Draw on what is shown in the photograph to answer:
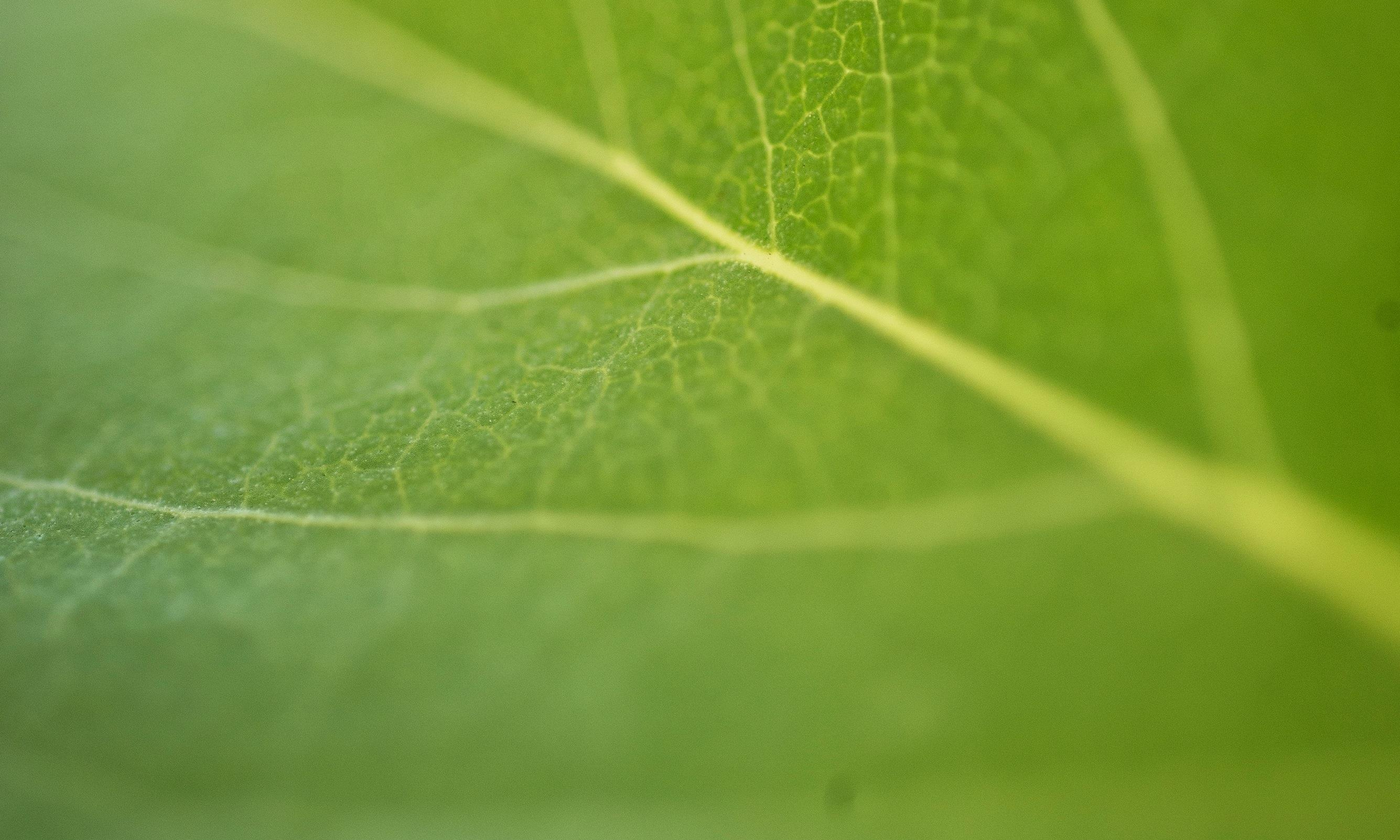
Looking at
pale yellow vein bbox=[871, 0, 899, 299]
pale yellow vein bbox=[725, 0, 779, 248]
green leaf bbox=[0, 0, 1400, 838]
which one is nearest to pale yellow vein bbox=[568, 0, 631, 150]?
green leaf bbox=[0, 0, 1400, 838]

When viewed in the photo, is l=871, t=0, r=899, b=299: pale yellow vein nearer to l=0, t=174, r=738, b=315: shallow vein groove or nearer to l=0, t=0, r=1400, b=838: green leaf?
l=0, t=0, r=1400, b=838: green leaf

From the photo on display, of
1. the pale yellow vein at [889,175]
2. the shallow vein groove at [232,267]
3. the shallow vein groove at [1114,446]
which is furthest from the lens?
the shallow vein groove at [232,267]

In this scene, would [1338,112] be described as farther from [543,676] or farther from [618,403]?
[543,676]

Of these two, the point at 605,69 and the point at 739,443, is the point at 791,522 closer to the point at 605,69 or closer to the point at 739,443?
the point at 739,443

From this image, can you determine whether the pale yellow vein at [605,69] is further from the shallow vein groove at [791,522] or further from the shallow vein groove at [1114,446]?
the shallow vein groove at [791,522]

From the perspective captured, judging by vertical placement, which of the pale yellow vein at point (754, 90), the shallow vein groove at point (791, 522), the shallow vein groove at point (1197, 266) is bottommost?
the shallow vein groove at point (791, 522)

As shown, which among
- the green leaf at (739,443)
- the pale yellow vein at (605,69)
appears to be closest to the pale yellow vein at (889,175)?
the green leaf at (739,443)

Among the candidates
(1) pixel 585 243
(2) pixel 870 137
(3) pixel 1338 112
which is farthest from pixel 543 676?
(3) pixel 1338 112
